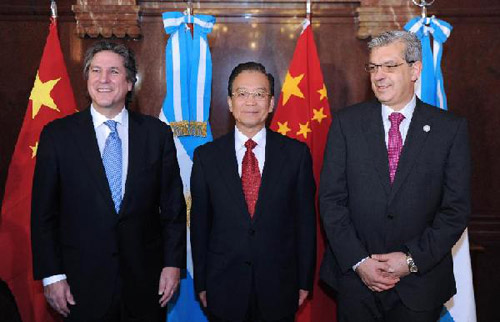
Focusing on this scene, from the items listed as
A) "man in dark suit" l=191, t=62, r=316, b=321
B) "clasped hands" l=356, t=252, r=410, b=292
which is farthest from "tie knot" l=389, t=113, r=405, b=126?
"clasped hands" l=356, t=252, r=410, b=292

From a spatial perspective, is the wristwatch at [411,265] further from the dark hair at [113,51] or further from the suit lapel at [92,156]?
the dark hair at [113,51]

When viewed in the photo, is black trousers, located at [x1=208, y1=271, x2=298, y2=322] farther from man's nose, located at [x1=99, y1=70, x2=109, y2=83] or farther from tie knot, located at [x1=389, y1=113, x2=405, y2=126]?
man's nose, located at [x1=99, y1=70, x2=109, y2=83]

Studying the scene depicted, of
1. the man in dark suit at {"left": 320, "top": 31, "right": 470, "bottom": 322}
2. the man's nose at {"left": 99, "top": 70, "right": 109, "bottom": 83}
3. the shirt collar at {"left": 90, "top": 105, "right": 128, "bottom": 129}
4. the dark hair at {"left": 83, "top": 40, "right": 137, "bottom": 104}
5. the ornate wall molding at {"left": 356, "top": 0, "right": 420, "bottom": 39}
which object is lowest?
the man in dark suit at {"left": 320, "top": 31, "right": 470, "bottom": 322}

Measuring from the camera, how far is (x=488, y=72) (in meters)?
3.27

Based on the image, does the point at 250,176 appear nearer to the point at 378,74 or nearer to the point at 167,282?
the point at 167,282

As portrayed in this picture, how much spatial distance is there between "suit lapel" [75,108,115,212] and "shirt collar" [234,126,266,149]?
620mm

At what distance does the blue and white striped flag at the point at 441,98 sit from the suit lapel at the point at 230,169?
1.30 metres

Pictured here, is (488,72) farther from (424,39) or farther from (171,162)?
(171,162)

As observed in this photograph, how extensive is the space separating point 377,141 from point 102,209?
1.17 metres

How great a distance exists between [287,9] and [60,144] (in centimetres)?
190

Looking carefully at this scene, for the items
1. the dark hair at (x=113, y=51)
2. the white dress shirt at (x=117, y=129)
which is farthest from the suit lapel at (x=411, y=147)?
the dark hair at (x=113, y=51)

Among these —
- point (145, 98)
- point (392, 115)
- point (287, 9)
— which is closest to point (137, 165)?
point (392, 115)

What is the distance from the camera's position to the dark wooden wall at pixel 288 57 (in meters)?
3.25

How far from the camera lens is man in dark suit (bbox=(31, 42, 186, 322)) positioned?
6.40ft
